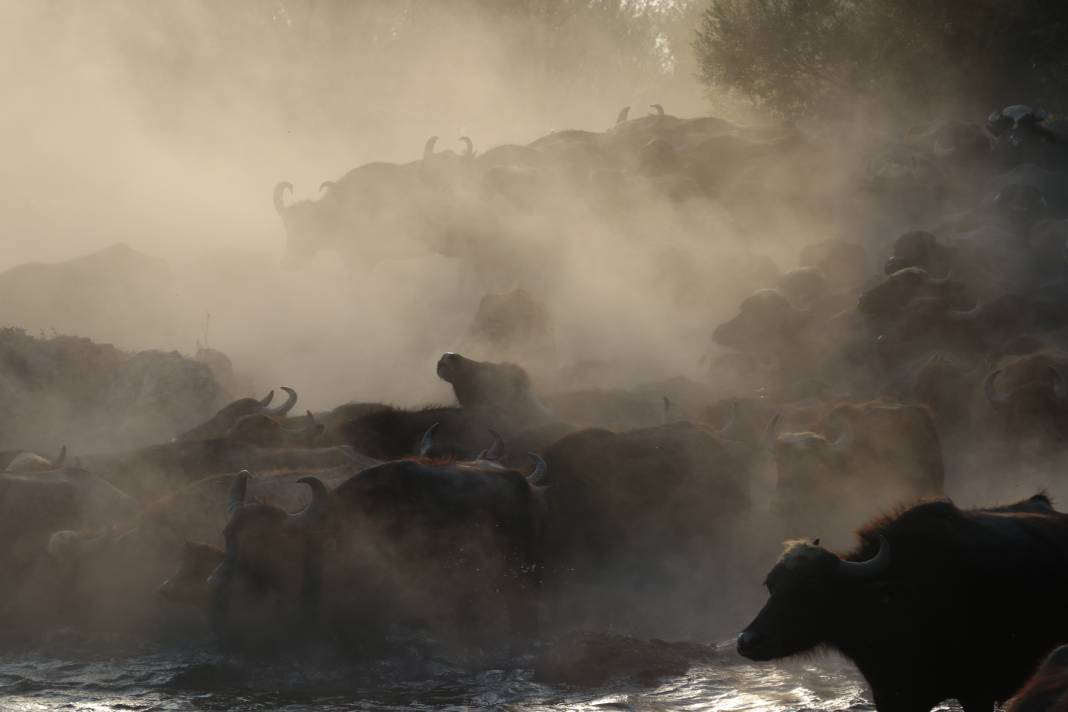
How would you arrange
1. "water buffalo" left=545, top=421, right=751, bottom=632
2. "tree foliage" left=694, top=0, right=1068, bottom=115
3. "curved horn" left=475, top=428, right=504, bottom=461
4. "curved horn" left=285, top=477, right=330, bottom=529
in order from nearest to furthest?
"curved horn" left=285, top=477, right=330, bottom=529, "water buffalo" left=545, top=421, right=751, bottom=632, "curved horn" left=475, top=428, right=504, bottom=461, "tree foliage" left=694, top=0, right=1068, bottom=115

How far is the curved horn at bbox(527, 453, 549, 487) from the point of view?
1177 cm

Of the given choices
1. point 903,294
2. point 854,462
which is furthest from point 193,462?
point 903,294

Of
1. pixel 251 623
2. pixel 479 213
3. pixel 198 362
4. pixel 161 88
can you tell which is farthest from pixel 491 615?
pixel 161 88

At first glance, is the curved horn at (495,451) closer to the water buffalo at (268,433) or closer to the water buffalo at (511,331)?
the water buffalo at (268,433)

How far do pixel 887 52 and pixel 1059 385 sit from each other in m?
19.0

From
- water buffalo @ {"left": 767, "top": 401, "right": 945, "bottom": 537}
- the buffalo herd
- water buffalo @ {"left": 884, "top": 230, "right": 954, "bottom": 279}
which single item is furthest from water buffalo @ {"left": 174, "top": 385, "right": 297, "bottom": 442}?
water buffalo @ {"left": 884, "top": 230, "right": 954, "bottom": 279}

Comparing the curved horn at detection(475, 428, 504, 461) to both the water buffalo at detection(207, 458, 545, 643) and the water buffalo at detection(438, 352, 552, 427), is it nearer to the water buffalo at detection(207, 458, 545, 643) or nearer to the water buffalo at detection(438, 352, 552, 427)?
the water buffalo at detection(207, 458, 545, 643)

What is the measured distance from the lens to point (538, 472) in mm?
11836

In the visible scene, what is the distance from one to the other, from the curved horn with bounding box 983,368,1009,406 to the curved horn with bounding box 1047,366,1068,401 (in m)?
0.52

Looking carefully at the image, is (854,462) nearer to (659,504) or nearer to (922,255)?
(659,504)

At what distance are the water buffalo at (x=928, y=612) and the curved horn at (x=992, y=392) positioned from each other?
7514mm

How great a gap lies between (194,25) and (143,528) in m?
34.0

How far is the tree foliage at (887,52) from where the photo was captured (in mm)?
30375

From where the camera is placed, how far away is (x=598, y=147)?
2589 cm
